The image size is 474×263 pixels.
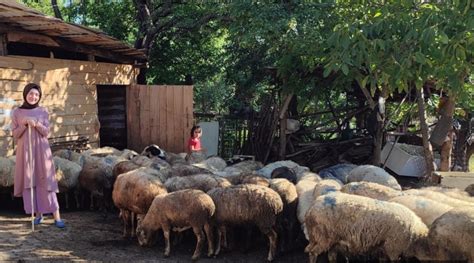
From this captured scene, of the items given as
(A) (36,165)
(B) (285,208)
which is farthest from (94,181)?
(B) (285,208)

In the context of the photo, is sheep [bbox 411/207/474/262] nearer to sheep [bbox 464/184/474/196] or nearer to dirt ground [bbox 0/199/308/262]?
dirt ground [bbox 0/199/308/262]

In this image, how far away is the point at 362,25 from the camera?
4.46 metres

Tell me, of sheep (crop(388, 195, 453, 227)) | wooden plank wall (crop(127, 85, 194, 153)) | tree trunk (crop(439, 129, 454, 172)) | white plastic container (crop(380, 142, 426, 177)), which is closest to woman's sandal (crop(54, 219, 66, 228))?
sheep (crop(388, 195, 453, 227))

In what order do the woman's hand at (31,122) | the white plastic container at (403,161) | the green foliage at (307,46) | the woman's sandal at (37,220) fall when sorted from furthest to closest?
1. the white plastic container at (403,161)
2. the woman's sandal at (37,220)
3. the woman's hand at (31,122)
4. the green foliage at (307,46)

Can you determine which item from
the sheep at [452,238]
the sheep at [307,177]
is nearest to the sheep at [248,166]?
the sheep at [307,177]

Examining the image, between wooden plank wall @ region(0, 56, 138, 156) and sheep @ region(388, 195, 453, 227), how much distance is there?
6478mm

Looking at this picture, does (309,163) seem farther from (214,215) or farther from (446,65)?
(446,65)

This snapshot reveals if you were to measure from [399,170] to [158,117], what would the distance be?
5810 mm

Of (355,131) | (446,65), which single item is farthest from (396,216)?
(355,131)

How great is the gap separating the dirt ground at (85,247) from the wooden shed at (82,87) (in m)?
2.38

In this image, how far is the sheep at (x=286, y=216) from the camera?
602 centimetres

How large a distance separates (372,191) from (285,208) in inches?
45.3

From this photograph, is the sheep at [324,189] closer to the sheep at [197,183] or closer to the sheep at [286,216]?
the sheep at [286,216]

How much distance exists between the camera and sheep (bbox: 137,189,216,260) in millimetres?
5672
